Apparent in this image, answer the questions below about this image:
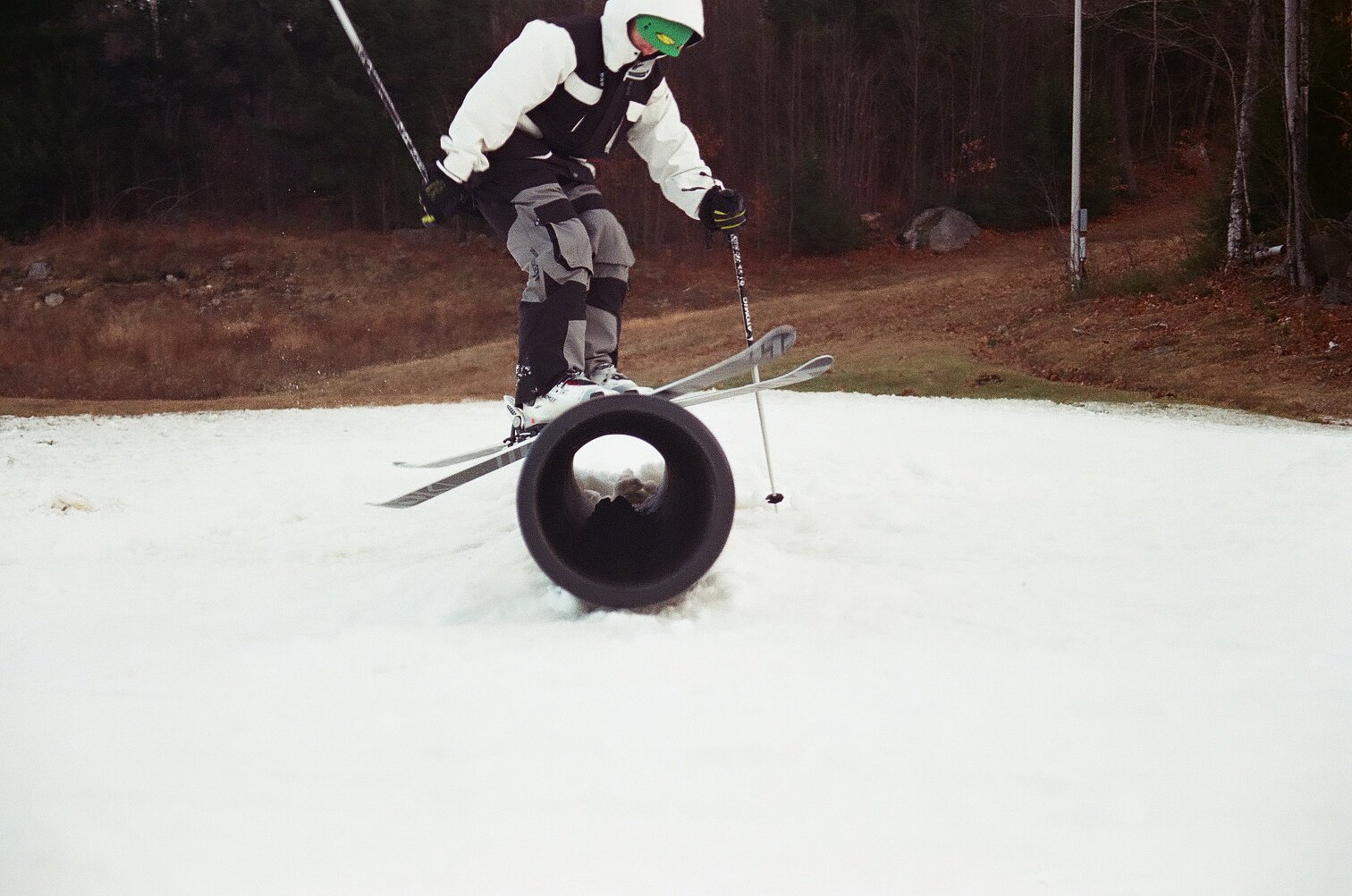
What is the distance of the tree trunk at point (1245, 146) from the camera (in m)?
13.6

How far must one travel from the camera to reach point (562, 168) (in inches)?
165

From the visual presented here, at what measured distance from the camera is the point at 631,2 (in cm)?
379

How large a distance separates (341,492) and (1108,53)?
38282 mm

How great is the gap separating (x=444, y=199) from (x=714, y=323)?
15633 millimetres

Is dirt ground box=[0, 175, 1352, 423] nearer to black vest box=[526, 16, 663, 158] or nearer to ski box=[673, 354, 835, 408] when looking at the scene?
ski box=[673, 354, 835, 408]

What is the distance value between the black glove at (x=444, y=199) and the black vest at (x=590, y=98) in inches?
16.3

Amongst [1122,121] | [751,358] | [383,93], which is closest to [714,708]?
[751,358]

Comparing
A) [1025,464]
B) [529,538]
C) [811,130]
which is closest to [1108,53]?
[811,130]

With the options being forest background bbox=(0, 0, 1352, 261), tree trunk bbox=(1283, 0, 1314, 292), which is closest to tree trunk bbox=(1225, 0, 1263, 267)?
tree trunk bbox=(1283, 0, 1314, 292)

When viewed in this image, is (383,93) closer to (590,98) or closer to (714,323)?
(590,98)

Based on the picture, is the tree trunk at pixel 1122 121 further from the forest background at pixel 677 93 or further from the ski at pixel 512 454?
the ski at pixel 512 454

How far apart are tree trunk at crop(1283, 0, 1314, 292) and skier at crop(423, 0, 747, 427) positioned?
10.7 meters

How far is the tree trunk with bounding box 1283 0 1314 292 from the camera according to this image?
12.1 meters

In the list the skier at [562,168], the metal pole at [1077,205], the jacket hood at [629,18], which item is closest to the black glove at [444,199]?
the skier at [562,168]
